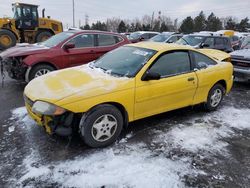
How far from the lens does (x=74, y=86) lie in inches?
149

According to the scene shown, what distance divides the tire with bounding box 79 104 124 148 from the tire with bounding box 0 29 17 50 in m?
13.2

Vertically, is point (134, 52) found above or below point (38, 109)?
above

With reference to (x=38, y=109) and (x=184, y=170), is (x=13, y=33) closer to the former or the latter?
(x=38, y=109)

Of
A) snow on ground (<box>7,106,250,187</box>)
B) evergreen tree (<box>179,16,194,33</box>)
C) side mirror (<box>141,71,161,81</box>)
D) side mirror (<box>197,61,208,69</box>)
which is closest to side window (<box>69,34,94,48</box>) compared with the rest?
snow on ground (<box>7,106,250,187</box>)

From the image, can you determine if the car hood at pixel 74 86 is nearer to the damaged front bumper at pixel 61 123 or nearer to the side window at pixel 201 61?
the damaged front bumper at pixel 61 123

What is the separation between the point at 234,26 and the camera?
59.7m

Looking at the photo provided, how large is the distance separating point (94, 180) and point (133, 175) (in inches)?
19.5

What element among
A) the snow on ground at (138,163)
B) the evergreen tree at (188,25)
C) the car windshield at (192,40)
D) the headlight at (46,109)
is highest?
the evergreen tree at (188,25)

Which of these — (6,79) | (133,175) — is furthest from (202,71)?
(6,79)

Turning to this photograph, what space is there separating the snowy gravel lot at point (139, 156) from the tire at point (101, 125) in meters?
0.14

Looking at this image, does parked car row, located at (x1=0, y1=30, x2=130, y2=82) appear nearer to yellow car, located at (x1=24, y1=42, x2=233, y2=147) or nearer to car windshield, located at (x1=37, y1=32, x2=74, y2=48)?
car windshield, located at (x1=37, y1=32, x2=74, y2=48)

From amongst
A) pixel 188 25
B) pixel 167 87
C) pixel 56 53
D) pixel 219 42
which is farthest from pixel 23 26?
pixel 188 25

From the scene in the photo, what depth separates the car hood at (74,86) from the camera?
353 centimetres

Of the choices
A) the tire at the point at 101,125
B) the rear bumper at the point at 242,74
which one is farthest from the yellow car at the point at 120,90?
the rear bumper at the point at 242,74
